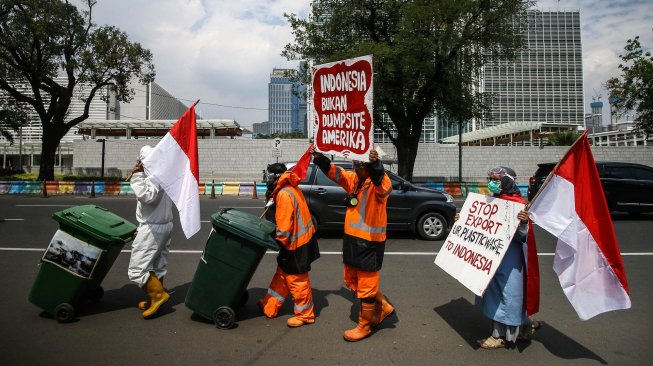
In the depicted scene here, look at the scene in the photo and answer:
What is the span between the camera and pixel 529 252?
3.62 m

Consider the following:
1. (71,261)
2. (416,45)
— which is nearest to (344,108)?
(71,261)

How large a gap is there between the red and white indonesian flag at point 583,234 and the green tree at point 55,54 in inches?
933

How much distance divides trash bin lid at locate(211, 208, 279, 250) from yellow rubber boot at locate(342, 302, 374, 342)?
3.20ft

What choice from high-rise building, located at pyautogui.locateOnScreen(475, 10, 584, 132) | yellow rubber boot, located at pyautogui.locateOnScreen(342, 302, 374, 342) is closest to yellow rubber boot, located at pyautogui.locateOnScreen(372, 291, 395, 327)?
yellow rubber boot, located at pyautogui.locateOnScreen(342, 302, 374, 342)

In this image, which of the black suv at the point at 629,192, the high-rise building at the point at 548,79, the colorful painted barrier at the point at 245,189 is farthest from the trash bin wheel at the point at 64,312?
the high-rise building at the point at 548,79

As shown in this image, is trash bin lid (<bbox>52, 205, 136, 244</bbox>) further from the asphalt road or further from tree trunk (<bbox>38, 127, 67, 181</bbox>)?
tree trunk (<bbox>38, 127, 67, 181</bbox>)

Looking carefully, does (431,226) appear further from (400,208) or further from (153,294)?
(153,294)

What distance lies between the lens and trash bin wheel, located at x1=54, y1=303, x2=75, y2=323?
3.99 meters

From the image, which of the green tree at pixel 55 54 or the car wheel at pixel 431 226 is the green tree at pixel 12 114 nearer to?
the green tree at pixel 55 54

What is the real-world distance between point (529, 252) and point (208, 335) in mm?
2994

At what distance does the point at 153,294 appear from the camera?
4211mm

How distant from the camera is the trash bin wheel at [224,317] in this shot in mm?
3932

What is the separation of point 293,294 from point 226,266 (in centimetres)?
72

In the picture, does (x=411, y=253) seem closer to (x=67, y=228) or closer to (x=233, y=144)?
(x=67, y=228)
